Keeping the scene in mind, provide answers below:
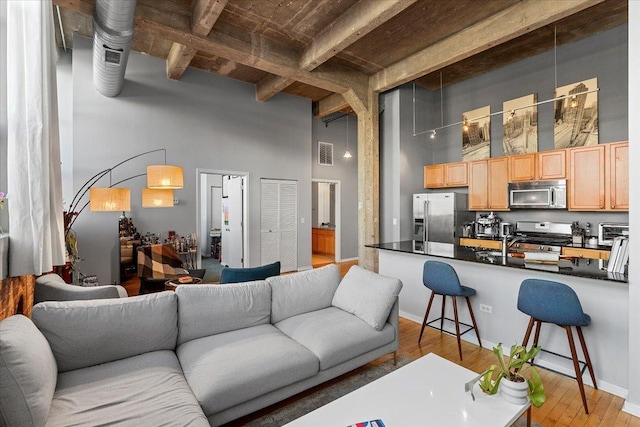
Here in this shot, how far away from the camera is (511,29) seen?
3498 mm

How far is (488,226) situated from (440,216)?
84 centimetres

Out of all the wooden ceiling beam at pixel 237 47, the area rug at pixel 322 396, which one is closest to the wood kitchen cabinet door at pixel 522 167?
the wooden ceiling beam at pixel 237 47

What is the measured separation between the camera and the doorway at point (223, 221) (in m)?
6.17

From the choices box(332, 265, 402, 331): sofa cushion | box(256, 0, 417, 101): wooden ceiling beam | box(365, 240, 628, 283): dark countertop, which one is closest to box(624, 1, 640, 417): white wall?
box(365, 240, 628, 283): dark countertop

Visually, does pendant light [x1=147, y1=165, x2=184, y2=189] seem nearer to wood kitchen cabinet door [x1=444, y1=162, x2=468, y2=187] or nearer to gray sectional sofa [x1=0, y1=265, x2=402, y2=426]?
gray sectional sofa [x1=0, y1=265, x2=402, y2=426]

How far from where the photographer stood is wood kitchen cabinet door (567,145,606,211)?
4191 millimetres

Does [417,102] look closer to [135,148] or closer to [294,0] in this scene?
[294,0]

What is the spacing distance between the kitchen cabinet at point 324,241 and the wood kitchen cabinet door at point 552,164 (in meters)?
5.05

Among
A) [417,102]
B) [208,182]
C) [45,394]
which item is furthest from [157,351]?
[208,182]

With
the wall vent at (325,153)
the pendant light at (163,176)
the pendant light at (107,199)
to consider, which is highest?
the wall vent at (325,153)

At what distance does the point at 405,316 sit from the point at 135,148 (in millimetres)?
4870

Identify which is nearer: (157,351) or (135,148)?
(157,351)

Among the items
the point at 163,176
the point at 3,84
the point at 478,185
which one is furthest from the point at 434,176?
the point at 3,84

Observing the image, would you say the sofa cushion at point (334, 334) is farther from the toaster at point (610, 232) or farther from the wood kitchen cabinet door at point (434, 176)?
the wood kitchen cabinet door at point (434, 176)
